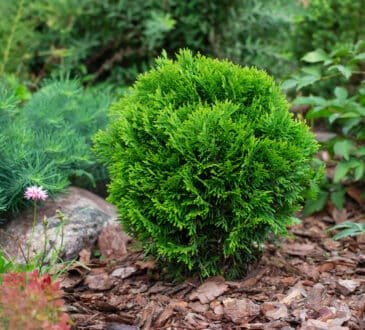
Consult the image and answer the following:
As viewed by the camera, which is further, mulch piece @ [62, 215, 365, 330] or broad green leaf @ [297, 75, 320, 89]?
broad green leaf @ [297, 75, 320, 89]

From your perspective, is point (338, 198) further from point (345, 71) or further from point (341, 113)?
point (345, 71)

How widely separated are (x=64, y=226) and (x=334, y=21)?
2.97 m

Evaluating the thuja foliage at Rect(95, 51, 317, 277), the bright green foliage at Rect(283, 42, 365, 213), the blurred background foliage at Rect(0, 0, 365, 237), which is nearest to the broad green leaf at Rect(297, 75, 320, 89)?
the bright green foliage at Rect(283, 42, 365, 213)

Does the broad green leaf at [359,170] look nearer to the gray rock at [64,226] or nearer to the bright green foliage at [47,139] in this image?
the gray rock at [64,226]

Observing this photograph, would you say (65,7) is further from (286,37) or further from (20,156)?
(20,156)

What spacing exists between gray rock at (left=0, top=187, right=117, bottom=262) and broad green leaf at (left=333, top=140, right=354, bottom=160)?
1.41 metres

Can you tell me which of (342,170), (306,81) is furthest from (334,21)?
(342,170)

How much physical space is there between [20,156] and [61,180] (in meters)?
0.36

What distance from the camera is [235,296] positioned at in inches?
122

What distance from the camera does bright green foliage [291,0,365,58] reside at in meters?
5.28

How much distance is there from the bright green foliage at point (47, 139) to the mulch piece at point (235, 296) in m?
0.55

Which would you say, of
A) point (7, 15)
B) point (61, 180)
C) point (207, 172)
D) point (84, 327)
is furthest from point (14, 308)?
point (7, 15)

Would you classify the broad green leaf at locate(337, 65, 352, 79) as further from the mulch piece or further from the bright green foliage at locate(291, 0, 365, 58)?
the bright green foliage at locate(291, 0, 365, 58)

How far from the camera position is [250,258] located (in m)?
3.29
